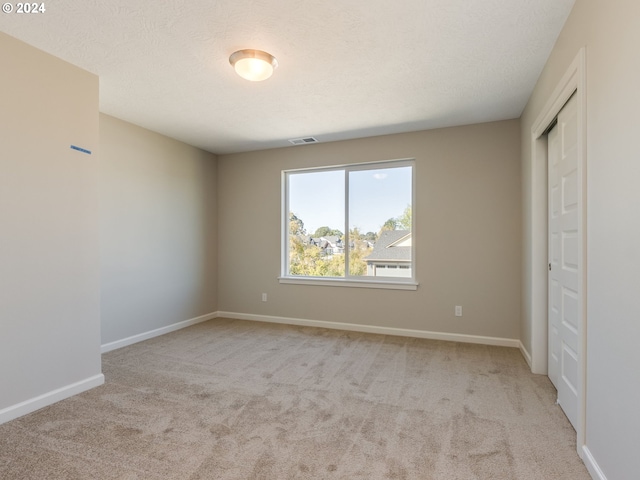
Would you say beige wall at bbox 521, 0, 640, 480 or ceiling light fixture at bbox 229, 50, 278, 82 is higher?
ceiling light fixture at bbox 229, 50, 278, 82

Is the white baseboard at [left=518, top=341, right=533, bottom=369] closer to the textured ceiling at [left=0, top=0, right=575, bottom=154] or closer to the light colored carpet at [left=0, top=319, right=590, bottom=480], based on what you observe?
the light colored carpet at [left=0, top=319, right=590, bottom=480]

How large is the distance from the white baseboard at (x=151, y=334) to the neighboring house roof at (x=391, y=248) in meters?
2.61

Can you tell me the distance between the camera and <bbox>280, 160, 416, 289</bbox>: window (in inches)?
177

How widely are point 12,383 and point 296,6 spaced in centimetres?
306

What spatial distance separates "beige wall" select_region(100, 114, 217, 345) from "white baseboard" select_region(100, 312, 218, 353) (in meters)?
0.04

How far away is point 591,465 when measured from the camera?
1.75 metres

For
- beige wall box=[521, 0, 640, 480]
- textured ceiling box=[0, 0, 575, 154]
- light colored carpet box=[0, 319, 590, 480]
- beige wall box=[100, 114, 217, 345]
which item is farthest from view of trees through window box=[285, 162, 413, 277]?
beige wall box=[521, 0, 640, 480]

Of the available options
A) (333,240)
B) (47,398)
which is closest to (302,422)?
(47,398)

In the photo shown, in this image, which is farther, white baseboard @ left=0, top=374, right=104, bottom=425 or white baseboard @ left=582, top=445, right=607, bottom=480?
white baseboard @ left=0, top=374, right=104, bottom=425

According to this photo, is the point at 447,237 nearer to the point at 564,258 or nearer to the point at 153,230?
the point at 564,258

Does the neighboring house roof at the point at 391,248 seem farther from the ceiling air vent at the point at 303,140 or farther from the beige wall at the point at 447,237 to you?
the ceiling air vent at the point at 303,140

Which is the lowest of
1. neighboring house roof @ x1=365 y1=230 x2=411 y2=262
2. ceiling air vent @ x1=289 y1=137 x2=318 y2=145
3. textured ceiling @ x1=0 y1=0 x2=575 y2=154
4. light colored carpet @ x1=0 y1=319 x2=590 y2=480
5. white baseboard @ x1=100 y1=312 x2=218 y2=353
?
light colored carpet @ x1=0 y1=319 x2=590 y2=480

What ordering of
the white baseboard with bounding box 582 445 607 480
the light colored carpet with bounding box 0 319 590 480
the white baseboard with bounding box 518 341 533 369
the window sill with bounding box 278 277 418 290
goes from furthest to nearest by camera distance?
the window sill with bounding box 278 277 418 290 < the white baseboard with bounding box 518 341 533 369 < the light colored carpet with bounding box 0 319 590 480 < the white baseboard with bounding box 582 445 607 480

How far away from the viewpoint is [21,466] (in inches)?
72.3
